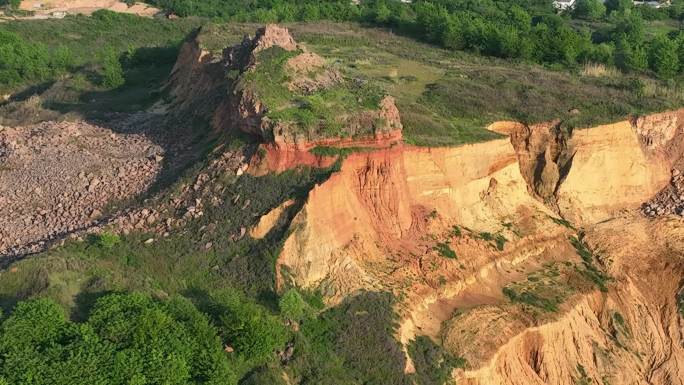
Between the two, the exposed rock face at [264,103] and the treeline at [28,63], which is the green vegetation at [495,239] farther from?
the treeline at [28,63]

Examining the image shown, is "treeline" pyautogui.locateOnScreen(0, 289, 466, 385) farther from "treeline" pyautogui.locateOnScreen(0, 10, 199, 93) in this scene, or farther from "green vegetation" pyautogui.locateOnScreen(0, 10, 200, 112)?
"treeline" pyautogui.locateOnScreen(0, 10, 199, 93)

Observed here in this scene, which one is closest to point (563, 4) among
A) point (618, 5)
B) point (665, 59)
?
point (618, 5)

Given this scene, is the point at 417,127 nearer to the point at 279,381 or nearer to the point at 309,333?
the point at 309,333

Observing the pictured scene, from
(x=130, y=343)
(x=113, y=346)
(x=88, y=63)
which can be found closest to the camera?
(x=113, y=346)

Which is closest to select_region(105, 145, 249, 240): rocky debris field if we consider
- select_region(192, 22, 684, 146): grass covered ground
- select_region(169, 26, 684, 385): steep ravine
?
select_region(169, 26, 684, 385): steep ravine

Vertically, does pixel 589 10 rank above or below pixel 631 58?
above

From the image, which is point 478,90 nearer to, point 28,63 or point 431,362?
point 431,362

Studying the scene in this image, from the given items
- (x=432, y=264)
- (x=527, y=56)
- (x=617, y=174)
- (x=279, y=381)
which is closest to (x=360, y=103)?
(x=432, y=264)

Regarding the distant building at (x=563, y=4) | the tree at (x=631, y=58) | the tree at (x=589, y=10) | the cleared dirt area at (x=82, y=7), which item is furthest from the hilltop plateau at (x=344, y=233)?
the distant building at (x=563, y=4)
